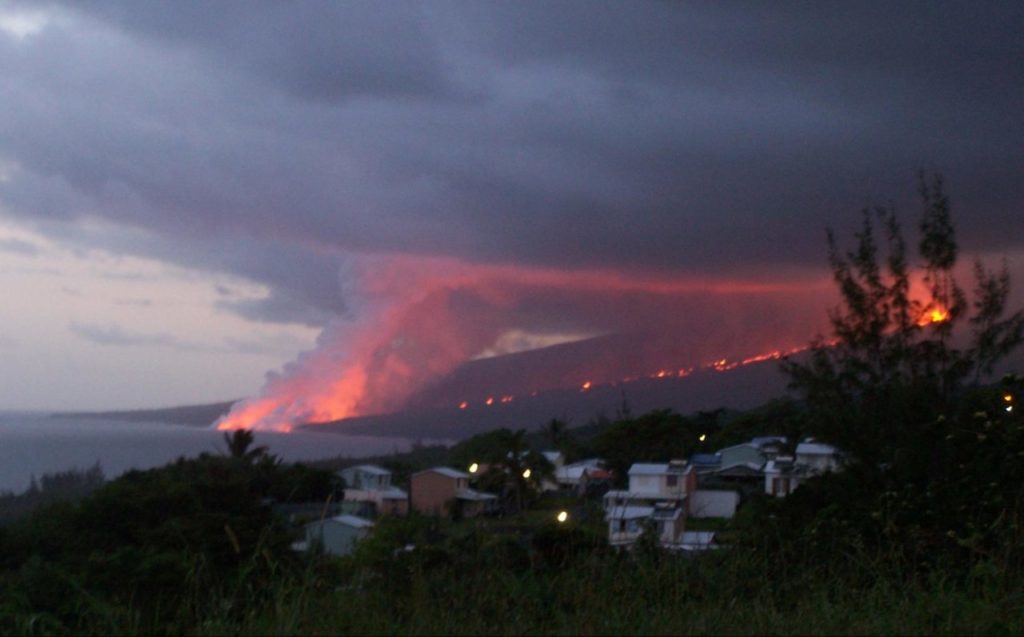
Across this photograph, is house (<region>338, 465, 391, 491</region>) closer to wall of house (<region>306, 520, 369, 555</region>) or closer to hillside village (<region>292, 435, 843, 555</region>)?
hillside village (<region>292, 435, 843, 555</region>)

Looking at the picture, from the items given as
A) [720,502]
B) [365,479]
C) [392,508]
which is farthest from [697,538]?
[365,479]

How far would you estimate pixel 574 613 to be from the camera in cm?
552

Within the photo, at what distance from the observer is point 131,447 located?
47.0 meters

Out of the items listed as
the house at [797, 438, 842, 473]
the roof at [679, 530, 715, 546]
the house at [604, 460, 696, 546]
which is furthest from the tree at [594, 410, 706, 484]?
the roof at [679, 530, 715, 546]

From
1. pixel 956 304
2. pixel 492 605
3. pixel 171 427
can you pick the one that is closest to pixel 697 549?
pixel 492 605

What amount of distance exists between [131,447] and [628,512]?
4305cm

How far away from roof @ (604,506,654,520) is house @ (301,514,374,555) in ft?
5.38

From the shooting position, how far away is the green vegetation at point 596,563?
17.2 feet

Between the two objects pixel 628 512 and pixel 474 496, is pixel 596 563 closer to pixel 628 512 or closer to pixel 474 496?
pixel 628 512

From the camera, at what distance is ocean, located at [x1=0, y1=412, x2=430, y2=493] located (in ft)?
117

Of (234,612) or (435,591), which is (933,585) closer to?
(435,591)

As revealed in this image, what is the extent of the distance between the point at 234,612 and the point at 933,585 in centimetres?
399

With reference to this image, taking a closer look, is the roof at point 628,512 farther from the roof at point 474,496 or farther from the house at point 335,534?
the roof at point 474,496

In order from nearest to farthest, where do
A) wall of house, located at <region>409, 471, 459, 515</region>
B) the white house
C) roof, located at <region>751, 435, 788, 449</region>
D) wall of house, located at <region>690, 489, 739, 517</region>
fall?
1. the white house
2. wall of house, located at <region>690, 489, 739, 517</region>
3. wall of house, located at <region>409, 471, 459, 515</region>
4. roof, located at <region>751, 435, 788, 449</region>
